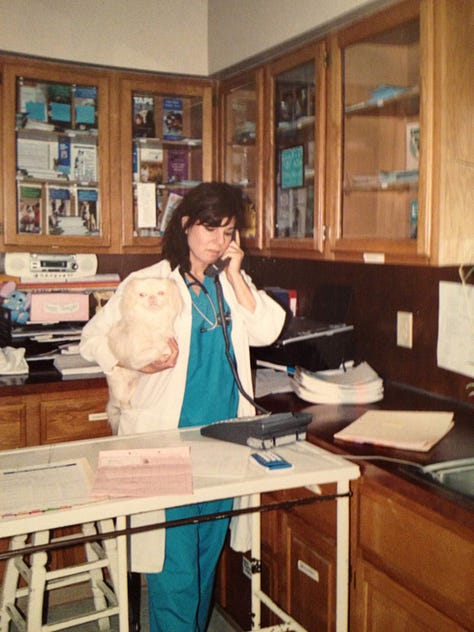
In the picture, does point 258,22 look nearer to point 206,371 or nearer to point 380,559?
point 206,371

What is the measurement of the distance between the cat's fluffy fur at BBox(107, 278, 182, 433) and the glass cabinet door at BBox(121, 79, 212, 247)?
3.51ft

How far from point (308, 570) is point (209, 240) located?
100 cm

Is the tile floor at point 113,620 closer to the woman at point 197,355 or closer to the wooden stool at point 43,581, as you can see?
the wooden stool at point 43,581

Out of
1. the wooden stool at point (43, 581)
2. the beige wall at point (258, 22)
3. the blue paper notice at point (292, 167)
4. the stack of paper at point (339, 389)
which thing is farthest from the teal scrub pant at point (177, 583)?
the beige wall at point (258, 22)

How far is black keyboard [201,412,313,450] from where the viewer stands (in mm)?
1743

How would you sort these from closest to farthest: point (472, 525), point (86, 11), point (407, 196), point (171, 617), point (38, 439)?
point (472, 525) → point (171, 617) → point (407, 196) → point (38, 439) → point (86, 11)

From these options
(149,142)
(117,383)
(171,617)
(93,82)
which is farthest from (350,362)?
(93,82)

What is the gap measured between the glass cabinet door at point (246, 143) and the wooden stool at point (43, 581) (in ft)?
4.28

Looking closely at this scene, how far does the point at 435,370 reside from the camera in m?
2.26

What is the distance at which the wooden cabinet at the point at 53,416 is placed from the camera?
8.00 ft

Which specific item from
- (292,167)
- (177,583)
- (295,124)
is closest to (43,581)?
(177,583)

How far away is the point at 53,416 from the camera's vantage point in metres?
2.51

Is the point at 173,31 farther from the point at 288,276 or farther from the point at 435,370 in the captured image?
the point at 435,370

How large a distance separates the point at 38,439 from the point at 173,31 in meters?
1.81
